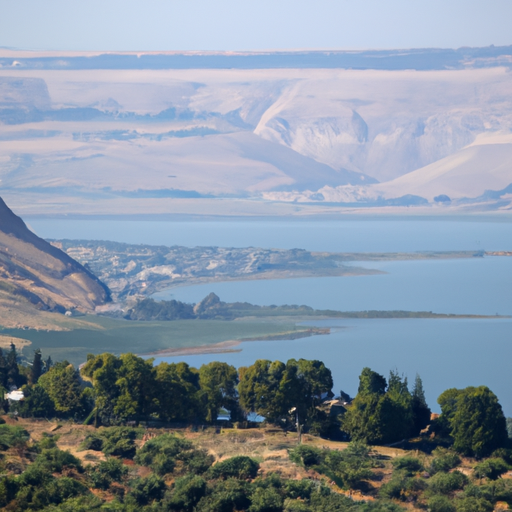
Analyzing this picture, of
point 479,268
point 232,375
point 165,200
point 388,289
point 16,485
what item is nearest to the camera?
point 16,485

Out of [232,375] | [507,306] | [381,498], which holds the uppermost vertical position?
[507,306]

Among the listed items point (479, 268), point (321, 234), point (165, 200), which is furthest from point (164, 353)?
point (165, 200)

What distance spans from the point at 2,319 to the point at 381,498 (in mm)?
40272

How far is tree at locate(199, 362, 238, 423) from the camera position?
2916 centimetres

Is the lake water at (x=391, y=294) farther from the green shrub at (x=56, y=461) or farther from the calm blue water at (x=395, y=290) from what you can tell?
the green shrub at (x=56, y=461)

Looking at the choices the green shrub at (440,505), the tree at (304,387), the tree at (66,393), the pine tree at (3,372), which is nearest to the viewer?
the green shrub at (440,505)

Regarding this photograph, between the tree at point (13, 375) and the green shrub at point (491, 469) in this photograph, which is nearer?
the green shrub at point (491, 469)

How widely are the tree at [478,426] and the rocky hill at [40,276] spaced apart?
40.9 metres

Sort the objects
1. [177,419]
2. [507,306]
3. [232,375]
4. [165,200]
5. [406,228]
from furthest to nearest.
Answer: [165,200], [406,228], [507,306], [232,375], [177,419]

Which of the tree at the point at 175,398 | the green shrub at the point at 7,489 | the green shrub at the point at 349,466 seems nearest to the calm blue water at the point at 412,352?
the tree at the point at 175,398

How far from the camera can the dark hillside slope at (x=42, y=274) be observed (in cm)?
6794

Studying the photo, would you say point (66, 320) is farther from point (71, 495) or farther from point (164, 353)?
point (71, 495)

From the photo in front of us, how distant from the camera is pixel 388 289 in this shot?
292ft

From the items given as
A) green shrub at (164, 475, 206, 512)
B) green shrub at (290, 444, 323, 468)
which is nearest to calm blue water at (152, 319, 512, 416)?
green shrub at (290, 444, 323, 468)
